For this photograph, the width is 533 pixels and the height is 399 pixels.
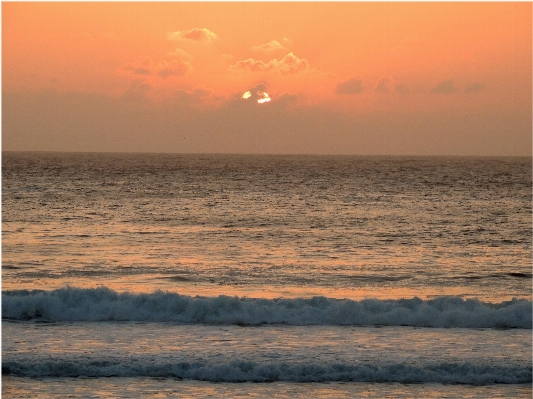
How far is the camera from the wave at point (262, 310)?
52.7ft

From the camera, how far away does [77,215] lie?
36219 mm

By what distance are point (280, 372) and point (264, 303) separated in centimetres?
508

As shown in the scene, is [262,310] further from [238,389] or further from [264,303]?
[238,389]

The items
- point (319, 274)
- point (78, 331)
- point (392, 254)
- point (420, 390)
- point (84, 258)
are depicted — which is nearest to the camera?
point (420, 390)

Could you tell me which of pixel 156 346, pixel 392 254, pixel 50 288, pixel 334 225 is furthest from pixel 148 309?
pixel 334 225

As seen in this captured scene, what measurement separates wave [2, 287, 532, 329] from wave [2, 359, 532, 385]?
3.71 meters

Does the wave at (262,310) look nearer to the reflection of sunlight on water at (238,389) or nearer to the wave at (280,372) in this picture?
the wave at (280,372)

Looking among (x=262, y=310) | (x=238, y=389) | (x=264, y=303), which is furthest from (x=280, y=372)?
(x=264, y=303)

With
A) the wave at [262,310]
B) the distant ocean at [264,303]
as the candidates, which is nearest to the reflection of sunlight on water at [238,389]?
the distant ocean at [264,303]

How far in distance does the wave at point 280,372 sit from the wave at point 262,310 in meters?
3.71

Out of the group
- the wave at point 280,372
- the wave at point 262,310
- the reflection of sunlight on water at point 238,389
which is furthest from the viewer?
the wave at point 262,310

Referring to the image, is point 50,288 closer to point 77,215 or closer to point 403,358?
point 403,358

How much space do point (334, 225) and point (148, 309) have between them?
59.5ft

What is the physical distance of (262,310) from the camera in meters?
16.5
